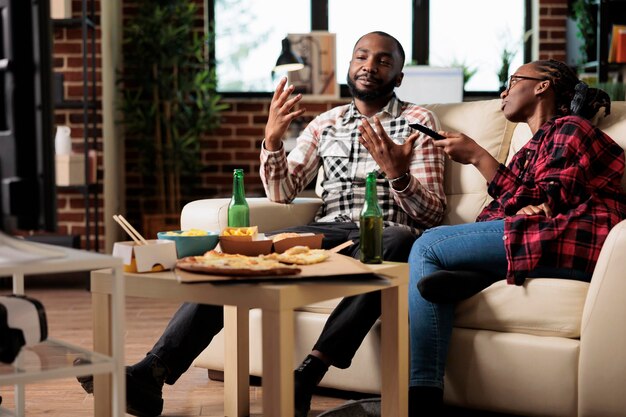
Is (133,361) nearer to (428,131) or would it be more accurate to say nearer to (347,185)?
(347,185)

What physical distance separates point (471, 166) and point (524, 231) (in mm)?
678

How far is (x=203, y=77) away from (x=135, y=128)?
0.48 meters

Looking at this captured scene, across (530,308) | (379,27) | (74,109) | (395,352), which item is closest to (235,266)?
(395,352)

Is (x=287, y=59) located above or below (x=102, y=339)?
above

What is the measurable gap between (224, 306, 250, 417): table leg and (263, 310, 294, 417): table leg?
65 cm

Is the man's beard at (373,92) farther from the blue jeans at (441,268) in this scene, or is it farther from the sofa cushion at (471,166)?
the blue jeans at (441,268)

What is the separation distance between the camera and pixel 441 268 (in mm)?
2258

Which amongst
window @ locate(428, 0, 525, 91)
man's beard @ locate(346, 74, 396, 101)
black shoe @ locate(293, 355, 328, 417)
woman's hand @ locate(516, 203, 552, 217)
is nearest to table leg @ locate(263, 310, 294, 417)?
black shoe @ locate(293, 355, 328, 417)

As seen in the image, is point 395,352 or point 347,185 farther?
point 347,185

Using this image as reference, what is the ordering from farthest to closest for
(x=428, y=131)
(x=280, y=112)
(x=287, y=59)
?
(x=287, y=59) < (x=280, y=112) < (x=428, y=131)

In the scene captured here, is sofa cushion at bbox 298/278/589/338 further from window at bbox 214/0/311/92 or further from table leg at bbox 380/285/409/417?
window at bbox 214/0/311/92

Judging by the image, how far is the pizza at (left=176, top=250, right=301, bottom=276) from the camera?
1.66m

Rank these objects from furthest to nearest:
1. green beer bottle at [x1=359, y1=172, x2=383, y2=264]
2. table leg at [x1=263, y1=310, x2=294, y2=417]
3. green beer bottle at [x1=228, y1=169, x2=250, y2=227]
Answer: green beer bottle at [x1=228, y1=169, x2=250, y2=227], green beer bottle at [x1=359, y1=172, x2=383, y2=264], table leg at [x1=263, y1=310, x2=294, y2=417]

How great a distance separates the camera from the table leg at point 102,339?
6.16 feet
